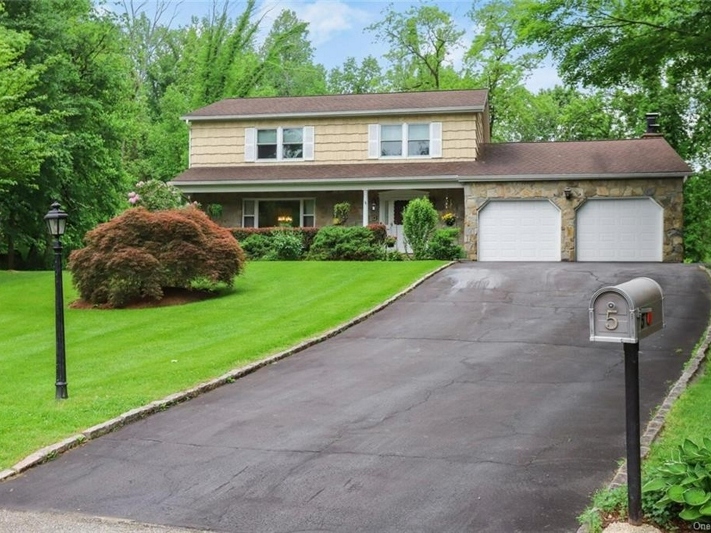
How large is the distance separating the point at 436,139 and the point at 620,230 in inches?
304

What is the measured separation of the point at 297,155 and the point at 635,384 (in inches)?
1022

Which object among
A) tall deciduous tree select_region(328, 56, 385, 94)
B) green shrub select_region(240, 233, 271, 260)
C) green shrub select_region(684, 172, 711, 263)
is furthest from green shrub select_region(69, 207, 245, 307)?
tall deciduous tree select_region(328, 56, 385, 94)

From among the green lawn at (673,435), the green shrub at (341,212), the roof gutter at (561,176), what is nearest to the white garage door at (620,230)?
the roof gutter at (561,176)

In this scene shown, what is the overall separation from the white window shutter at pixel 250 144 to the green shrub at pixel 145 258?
12566mm

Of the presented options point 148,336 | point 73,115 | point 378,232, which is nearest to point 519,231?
point 378,232

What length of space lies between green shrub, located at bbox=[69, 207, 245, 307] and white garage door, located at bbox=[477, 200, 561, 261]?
35.9 feet

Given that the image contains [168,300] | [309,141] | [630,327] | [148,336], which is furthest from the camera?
[309,141]

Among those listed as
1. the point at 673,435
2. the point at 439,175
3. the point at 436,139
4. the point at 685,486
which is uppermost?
the point at 436,139

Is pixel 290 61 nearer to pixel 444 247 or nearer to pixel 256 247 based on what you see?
pixel 256 247

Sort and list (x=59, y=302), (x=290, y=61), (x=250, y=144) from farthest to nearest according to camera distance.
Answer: (x=290, y=61), (x=250, y=144), (x=59, y=302)

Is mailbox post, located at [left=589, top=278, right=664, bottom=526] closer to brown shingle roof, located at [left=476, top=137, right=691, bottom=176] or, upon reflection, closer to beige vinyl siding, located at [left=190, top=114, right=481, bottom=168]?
brown shingle roof, located at [left=476, top=137, right=691, bottom=176]

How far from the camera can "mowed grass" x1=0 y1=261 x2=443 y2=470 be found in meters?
8.65

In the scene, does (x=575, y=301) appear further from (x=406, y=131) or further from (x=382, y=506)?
(x=406, y=131)

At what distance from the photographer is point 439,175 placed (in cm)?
2642
